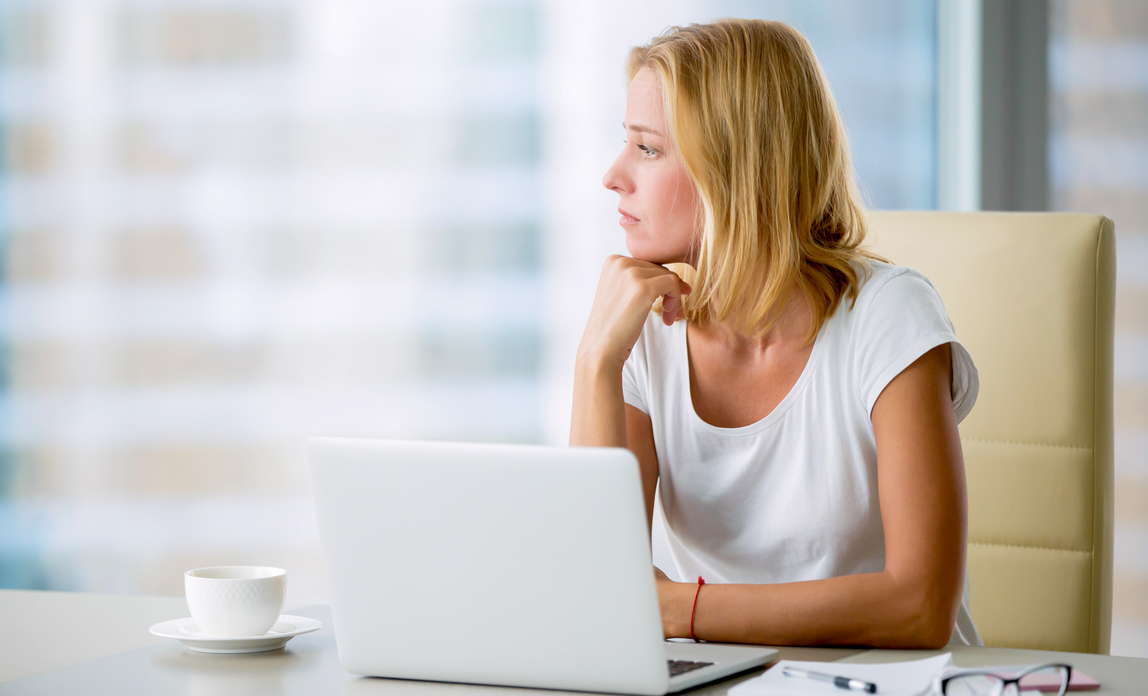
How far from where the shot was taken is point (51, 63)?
98.7 inches

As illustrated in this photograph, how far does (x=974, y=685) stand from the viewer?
70cm

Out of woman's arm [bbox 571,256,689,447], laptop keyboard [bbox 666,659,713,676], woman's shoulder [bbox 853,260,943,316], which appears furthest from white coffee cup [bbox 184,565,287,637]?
woman's shoulder [bbox 853,260,943,316]

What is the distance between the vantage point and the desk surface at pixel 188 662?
733 mm

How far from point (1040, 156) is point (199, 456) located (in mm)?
2046

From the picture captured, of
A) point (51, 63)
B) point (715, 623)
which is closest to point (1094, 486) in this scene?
point (715, 623)

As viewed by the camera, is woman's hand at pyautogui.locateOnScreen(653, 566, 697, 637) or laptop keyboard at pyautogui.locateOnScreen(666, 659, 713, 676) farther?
woman's hand at pyautogui.locateOnScreen(653, 566, 697, 637)

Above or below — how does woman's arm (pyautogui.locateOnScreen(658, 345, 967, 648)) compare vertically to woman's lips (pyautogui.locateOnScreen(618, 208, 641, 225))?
below

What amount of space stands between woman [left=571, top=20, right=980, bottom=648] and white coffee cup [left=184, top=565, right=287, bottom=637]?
0.47 m

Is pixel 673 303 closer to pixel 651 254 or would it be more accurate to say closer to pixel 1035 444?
pixel 651 254

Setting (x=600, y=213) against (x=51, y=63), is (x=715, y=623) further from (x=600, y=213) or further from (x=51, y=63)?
(x=51, y=63)

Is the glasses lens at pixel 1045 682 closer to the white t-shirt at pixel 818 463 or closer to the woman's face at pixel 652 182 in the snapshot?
the white t-shirt at pixel 818 463

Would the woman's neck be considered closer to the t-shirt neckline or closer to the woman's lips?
the t-shirt neckline

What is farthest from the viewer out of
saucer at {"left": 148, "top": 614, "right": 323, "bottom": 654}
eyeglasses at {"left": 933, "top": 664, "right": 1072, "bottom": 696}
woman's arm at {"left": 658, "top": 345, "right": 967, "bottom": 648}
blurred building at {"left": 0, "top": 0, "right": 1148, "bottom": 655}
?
blurred building at {"left": 0, "top": 0, "right": 1148, "bottom": 655}

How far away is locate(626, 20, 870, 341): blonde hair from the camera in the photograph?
1248 millimetres
